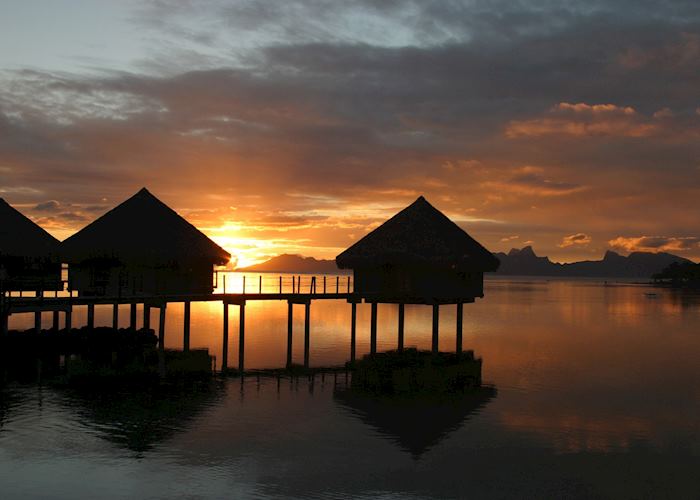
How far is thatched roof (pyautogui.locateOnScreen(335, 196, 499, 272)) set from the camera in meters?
34.8

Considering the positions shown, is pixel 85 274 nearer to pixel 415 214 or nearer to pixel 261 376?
pixel 261 376

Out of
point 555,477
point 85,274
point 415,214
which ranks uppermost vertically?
point 415,214

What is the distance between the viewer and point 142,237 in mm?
34188

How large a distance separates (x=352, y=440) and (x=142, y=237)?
17.9 metres

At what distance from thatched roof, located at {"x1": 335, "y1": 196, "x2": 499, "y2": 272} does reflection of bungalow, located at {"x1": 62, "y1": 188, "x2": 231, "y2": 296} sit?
606cm

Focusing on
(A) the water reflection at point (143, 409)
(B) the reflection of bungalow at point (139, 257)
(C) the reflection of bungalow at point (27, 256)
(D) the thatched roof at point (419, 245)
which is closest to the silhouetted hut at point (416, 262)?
(D) the thatched roof at point (419, 245)

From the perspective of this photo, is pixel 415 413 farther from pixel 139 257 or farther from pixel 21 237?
pixel 21 237

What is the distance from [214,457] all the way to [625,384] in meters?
18.8

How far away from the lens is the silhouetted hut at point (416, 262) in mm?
34875

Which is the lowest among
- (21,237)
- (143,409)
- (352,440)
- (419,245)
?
(352,440)

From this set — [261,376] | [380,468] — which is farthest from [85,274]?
[380,468]

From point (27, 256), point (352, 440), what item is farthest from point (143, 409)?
point (27, 256)

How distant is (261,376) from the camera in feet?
97.8

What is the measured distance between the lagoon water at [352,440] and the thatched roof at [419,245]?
17.6 ft
